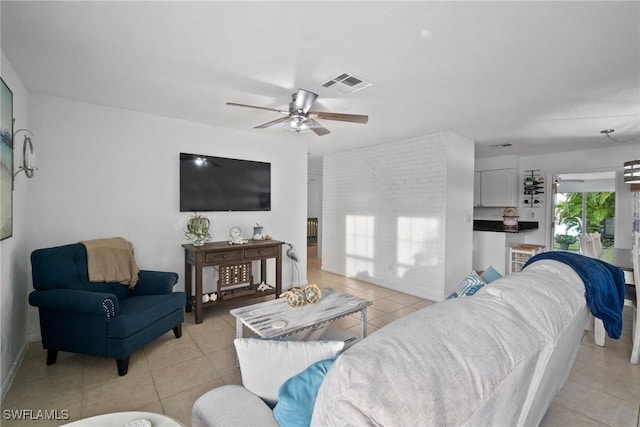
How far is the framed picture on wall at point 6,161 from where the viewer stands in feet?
6.26

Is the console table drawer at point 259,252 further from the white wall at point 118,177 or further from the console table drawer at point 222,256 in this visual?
the white wall at point 118,177

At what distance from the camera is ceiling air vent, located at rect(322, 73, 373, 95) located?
2320 millimetres

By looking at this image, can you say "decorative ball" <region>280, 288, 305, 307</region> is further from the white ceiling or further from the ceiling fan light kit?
the ceiling fan light kit

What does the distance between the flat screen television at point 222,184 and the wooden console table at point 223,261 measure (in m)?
0.54

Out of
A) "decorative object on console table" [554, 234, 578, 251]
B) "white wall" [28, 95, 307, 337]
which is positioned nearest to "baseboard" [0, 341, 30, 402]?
"white wall" [28, 95, 307, 337]

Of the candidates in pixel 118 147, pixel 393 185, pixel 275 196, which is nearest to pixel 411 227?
pixel 393 185

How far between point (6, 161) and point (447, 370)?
2835 millimetres

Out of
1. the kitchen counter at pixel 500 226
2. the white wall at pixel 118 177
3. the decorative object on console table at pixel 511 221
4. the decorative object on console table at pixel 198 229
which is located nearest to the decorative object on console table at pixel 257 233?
the white wall at pixel 118 177

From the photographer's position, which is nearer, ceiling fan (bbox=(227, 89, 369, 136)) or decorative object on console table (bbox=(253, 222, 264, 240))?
ceiling fan (bbox=(227, 89, 369, 136))

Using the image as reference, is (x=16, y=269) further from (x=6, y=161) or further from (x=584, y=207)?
(x=584, y=207)

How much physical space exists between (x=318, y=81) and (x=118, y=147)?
2305 millimetres

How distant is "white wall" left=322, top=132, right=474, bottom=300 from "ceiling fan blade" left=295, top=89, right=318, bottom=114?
2361 millimetres

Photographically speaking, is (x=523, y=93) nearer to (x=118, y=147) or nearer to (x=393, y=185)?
(x=393, y=185)

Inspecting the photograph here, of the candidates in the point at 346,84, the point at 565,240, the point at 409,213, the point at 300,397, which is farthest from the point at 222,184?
the point at 565,240
